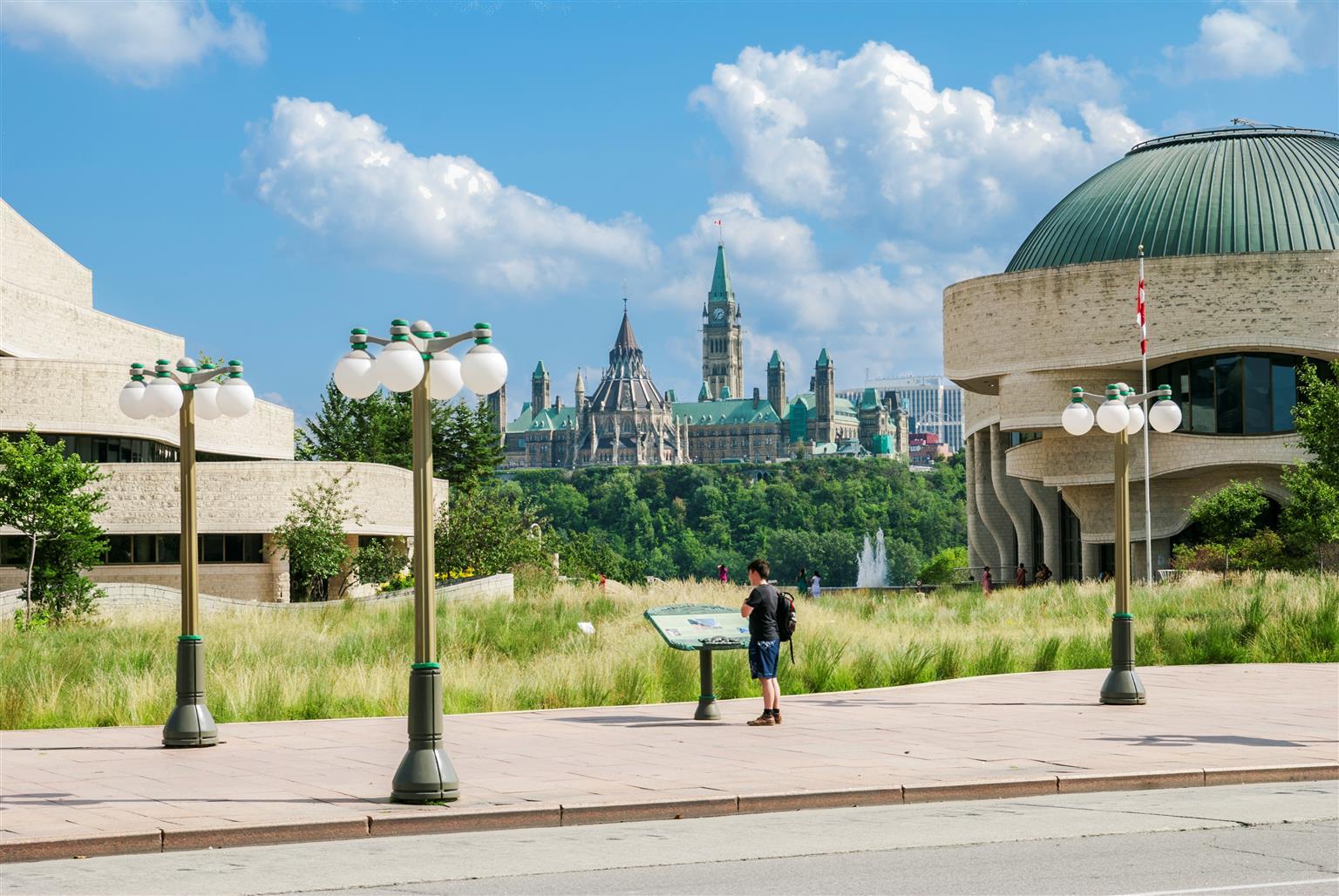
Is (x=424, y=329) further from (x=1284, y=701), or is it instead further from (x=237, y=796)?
(x=1284, y=701)

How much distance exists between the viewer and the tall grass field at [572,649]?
59.3ft

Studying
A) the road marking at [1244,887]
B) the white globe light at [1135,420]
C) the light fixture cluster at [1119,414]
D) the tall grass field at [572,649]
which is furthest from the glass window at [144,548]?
the road marking at [1244,887]

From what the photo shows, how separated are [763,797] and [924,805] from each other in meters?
1.27

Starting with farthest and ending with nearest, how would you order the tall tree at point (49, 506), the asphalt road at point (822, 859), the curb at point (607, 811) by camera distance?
the tall tree at point (49, 506), the curb at point (607, 811), the asphalt road at point (822, 859)

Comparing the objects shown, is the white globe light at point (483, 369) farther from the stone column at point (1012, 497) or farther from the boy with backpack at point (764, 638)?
the stone column at point (1012, 497)

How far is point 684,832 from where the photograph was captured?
1049 centimetres

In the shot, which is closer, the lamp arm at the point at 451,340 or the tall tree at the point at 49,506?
the lamp arm at the point at 451,340

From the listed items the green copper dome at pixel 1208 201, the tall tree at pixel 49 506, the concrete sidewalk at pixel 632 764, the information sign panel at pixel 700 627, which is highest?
the green copper dome at pixel 1208 201

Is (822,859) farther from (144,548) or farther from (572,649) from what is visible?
(144,548)

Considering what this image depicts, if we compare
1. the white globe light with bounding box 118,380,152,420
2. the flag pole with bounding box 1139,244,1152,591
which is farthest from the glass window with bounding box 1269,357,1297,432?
the white globe light with bounding box 118,380,152,420

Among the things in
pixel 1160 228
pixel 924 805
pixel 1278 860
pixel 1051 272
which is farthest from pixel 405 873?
pixel 1160 228

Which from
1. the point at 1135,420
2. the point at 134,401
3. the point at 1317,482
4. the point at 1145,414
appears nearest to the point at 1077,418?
the point at 1135,420

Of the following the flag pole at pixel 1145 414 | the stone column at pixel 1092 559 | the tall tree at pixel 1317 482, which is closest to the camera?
the flag pole at pixel 1145 414

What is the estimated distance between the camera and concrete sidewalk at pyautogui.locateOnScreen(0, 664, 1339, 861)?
10.7 m
